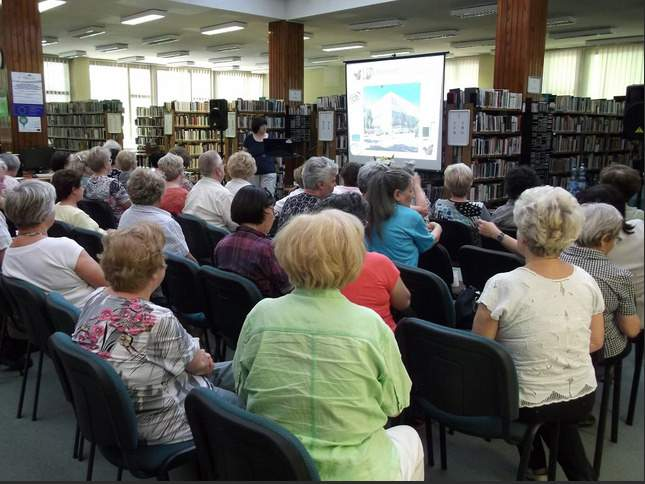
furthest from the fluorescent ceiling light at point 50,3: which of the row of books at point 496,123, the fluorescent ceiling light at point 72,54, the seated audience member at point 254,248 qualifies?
the seated audience member at point 254,248

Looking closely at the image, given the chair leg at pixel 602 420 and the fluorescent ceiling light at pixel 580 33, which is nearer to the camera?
the chair leg at pixel 602 420

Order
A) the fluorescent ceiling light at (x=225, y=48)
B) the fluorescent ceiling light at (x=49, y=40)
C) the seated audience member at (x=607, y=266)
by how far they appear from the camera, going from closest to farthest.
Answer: the seated audience member at (x=607, y=266) < the fluorescent ceiling light at (x=49, y=40) < the fluorescent ceiling light at (x=225, y=48)

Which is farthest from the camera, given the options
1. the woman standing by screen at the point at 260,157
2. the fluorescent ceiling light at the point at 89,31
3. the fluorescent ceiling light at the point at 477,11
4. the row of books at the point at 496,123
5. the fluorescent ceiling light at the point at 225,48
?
the fluorescent ceiling light at the point at 225,48

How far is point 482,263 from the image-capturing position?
322 cm

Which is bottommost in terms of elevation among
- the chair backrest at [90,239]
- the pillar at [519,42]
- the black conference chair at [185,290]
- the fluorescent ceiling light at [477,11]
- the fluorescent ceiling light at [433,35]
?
the black conference chair at [185,290]

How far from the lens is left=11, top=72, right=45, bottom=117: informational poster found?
790cm

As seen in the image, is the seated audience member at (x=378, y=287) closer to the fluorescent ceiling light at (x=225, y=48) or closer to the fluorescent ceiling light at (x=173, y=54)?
the fluorescent ceiling light at (x=225, y=48)

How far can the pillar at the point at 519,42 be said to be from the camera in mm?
8289

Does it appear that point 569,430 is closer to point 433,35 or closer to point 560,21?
point 560,21

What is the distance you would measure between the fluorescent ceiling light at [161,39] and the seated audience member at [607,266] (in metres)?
13.5

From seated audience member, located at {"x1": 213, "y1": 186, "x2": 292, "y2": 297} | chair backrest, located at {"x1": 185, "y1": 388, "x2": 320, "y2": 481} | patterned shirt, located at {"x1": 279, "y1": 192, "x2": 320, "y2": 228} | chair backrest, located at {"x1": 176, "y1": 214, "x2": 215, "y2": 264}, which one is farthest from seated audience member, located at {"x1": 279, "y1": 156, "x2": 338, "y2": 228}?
chair backrest, located at {"x1": 185, "y1": 388, "x2": 320, "y2": 481}

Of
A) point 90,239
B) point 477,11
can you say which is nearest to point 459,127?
point 477,11

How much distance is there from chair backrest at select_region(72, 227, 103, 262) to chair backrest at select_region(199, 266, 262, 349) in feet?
3.43

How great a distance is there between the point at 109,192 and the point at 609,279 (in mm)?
4204
